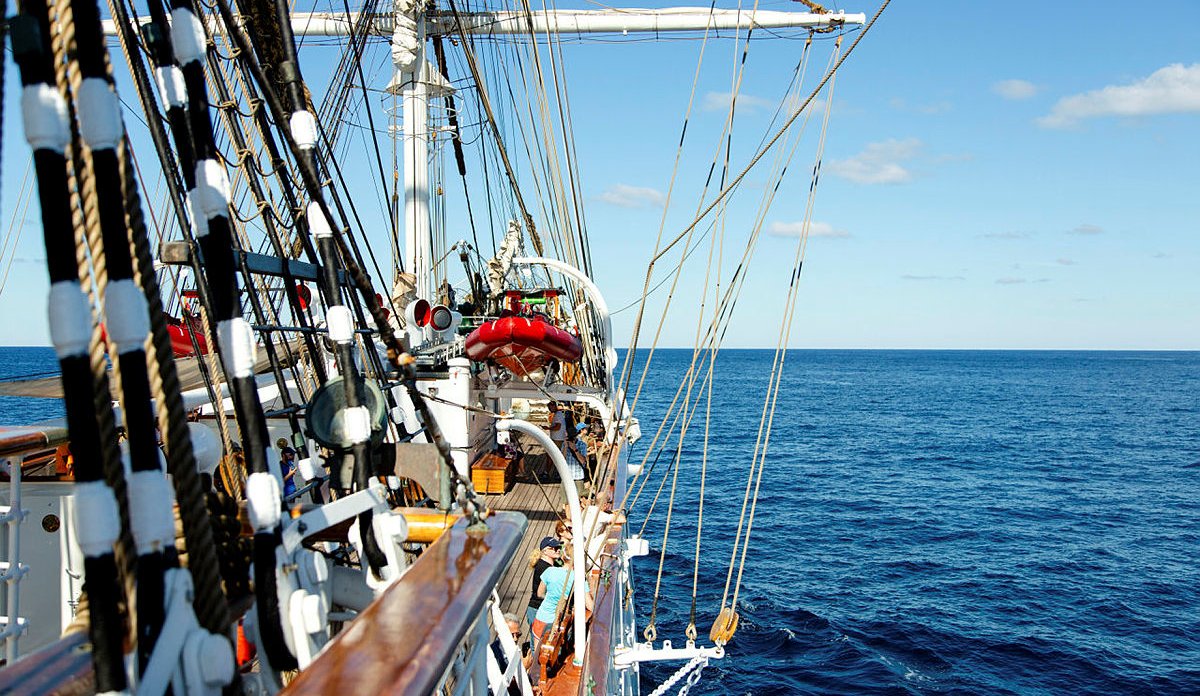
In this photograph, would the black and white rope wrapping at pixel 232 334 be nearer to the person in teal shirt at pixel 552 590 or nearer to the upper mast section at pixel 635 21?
the person in teal shirt at pixel 552 590

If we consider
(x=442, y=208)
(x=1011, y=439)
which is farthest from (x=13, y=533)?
(x=1011, y=439)

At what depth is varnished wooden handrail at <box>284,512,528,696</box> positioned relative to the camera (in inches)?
63.9

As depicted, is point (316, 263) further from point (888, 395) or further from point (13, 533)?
point (888, 395)

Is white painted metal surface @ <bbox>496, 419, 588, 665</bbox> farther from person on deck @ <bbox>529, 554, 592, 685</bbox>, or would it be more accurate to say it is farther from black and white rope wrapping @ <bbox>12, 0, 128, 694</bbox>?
black and white rope wrapping @ <bbox>12, 0, 128, 694</bbox>

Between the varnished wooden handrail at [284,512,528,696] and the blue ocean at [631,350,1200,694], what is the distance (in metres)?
7.47

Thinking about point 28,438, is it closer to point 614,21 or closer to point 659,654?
point 659,654

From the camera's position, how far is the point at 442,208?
17484 millimetres

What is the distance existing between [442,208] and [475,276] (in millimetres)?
1851

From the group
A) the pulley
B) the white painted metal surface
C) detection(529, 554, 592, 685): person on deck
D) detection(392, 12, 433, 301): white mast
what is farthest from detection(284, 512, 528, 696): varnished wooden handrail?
detection(392, 12, 433, 301): white mast

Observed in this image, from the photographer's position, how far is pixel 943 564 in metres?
22.6

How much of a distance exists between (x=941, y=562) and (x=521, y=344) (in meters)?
17.5

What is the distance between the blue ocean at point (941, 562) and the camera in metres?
15.8

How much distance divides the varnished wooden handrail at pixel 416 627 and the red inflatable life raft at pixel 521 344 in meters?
7.69

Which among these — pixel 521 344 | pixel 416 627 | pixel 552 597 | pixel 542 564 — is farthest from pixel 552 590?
pixel 416 627
